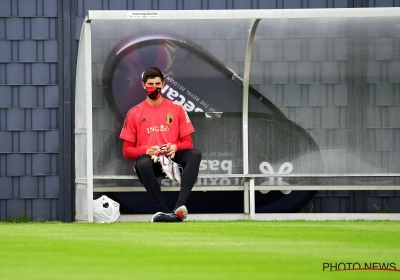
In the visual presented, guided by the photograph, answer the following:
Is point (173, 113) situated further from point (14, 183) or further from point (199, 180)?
point (14, 183)

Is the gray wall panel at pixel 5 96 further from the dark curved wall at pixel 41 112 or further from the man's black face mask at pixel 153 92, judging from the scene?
the man's black face mask at pixel 153 92

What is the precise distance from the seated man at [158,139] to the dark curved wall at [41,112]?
134 cm

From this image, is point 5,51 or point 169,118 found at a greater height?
point 5,51

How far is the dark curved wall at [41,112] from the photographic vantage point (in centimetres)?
1079

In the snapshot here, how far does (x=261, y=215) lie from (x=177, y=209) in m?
1.29

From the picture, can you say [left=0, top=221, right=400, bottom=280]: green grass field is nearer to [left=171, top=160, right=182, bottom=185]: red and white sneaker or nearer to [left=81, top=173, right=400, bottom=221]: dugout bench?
[left=171, top=160, right=182, bottom=185]: red and white sneaker

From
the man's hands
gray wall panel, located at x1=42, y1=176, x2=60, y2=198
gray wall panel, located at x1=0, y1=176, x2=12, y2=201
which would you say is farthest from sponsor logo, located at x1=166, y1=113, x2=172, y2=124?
gray wall panel, located at x1=0, y1=176, x2=12, y2=201

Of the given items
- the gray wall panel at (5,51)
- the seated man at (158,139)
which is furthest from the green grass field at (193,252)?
the gray wall panel at (5,51)

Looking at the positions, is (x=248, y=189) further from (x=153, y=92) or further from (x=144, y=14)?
(x=144, y=14)

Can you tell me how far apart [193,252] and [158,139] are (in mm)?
4030

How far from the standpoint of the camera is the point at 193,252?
18.5 ft

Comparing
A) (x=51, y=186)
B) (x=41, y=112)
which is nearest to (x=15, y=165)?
(x=51, y=186)

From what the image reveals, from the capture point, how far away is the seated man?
9266mm

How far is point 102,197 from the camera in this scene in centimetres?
972
